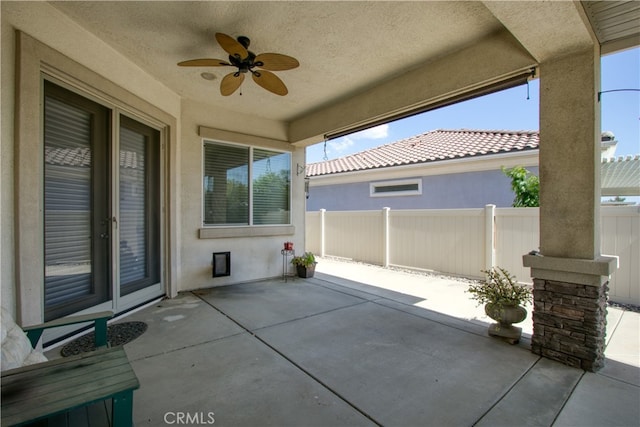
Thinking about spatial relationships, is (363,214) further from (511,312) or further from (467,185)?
(511,312)

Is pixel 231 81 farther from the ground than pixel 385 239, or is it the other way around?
pixel 231 81

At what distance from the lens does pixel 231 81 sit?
3.49 meters

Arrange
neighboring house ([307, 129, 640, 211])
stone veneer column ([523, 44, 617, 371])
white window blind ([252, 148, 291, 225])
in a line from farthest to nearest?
neighboring house ([307, 129, 640, 211]) < white window blind ([252, 148, 291, 225]) < stone veneer column ([523, 44, 617, 371])

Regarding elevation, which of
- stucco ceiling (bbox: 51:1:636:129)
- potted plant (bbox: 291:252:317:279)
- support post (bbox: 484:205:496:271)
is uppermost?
stucco ceiling (bbox: 51:1:636:129)

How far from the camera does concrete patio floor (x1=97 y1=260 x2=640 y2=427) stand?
2.01 m

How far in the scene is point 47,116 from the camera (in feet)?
9.79

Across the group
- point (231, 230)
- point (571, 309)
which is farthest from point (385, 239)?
point (571, 309)

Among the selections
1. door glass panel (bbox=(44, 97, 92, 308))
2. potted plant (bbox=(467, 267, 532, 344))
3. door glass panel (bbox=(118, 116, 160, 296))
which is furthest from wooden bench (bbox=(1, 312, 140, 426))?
potted plant (bbox=(467, 267, 532, 344))

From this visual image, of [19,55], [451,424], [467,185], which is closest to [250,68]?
[19,55]

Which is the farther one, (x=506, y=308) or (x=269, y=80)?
(x=269, y=80)

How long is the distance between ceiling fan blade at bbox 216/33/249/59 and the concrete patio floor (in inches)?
116

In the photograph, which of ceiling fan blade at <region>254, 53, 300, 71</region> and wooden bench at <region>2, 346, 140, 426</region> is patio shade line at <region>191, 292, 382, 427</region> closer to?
wooden bench at <region>2, 346, 140, 426</region>

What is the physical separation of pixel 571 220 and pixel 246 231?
4759mm

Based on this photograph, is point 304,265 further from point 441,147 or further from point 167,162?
point 441,147
